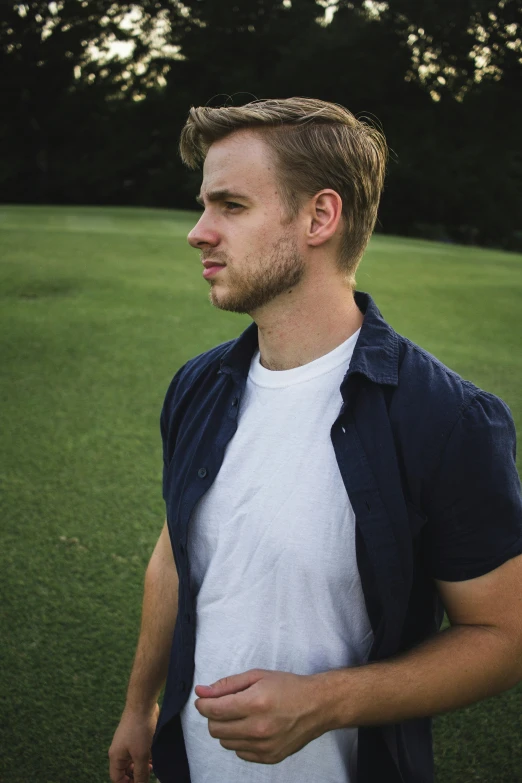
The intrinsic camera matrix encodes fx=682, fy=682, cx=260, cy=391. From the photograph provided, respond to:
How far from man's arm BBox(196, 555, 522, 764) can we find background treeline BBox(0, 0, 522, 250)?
2562 centimetres

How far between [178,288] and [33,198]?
889 inches

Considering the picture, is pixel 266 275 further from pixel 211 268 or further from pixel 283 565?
pixel 283 565

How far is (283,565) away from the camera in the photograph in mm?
1190

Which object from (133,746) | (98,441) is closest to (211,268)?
(133,746)

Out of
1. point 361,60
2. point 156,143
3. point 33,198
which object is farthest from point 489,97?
point 33,198

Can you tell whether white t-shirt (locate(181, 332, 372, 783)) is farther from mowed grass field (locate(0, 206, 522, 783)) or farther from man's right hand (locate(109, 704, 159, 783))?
mowed grass field (locate(0, 206, 522, 783))

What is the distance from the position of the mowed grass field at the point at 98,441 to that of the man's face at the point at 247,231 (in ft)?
4.71

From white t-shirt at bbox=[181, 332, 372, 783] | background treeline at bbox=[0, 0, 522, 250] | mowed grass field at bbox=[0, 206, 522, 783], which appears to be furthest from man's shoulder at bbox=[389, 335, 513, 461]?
background treeline at bbox=[0, 0, 522, 250]

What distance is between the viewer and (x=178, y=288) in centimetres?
661

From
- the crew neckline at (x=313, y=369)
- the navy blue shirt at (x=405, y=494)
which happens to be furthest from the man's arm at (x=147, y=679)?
the crew neckline at (x=313, y=369)

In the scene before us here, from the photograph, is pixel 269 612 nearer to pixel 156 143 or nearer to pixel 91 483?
pixel 91 483

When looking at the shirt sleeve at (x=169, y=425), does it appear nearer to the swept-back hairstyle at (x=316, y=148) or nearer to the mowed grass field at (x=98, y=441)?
the swept-back hairstyle at (x=316, y=148)

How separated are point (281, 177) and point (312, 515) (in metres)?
0.65

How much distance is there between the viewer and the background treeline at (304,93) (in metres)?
25.5
